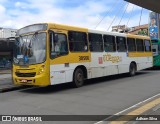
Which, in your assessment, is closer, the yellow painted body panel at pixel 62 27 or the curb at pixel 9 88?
the yellow painted body panel at pixel 62 27

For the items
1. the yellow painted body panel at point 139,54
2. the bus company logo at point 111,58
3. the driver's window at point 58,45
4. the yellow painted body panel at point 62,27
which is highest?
the yellow painted body panel at point 62,27

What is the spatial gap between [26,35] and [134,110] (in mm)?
6649

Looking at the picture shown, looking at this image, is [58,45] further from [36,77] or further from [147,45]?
[147,45]

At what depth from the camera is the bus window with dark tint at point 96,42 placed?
1510 centimetres

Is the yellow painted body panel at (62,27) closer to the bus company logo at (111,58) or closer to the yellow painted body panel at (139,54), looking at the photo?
the bus company logo at (111,58)

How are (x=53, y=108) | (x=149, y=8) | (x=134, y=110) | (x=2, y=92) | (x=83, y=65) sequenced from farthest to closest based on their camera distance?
(x=83, y=65), (x=2, y=92), (x=53, y=108), (x=134, y=110), (x=149, y=8)

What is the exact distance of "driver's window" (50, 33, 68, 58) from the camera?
1244cm

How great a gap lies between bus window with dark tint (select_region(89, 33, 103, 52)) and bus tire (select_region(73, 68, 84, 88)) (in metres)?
1.54

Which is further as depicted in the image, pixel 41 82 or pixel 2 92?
pixel 2 92

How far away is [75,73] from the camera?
13.7 meters

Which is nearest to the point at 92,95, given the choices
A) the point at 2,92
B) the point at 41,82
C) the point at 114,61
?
the point at 41,82

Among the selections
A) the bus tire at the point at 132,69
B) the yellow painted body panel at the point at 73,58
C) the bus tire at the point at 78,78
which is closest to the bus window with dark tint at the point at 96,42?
the yellow painted body panel at the point at 73,58

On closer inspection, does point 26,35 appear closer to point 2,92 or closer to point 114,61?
point 2,92

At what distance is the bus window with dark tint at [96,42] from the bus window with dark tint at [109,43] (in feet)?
→ 1.47
